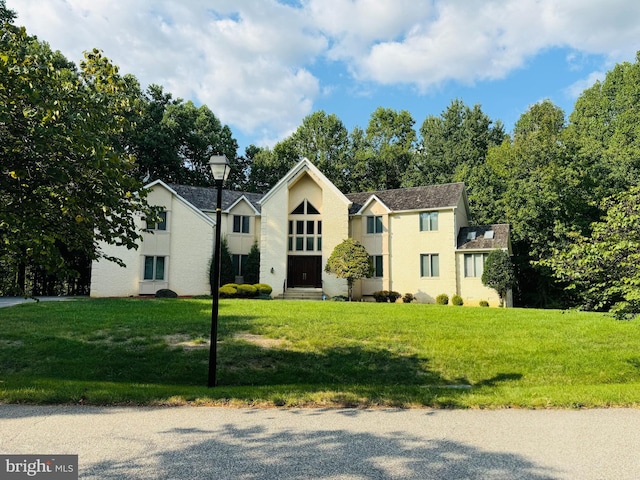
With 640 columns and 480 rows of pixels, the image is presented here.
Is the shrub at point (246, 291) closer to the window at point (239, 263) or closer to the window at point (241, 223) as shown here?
the window at point (239, 263)

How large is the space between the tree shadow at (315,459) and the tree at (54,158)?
411 cm

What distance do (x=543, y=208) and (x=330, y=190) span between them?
50.4 feet

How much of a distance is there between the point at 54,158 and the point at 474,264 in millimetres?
25758

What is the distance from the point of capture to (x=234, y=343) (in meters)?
11.9

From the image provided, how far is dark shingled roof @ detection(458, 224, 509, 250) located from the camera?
2750cm

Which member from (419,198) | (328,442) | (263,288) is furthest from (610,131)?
(328,442)

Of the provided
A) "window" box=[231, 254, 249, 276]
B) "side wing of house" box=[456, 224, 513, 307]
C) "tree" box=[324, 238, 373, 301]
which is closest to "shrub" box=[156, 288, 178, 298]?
"window" box=[231, 254, 249, 276]

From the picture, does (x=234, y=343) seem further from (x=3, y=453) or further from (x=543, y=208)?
Result: (x=543, y=208)

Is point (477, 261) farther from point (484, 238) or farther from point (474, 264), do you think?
point (484, 238)

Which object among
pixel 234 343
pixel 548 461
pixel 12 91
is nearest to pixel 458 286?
pixel 234 343

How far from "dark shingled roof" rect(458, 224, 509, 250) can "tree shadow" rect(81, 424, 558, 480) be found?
24.2 m

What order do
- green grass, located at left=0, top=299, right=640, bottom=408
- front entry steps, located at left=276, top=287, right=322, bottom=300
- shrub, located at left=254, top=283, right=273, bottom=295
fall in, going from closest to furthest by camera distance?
green grass, located at left=0, top=299, right=640, bottom=408
shrub, located at left=254, top=283, right=273, bottom=295
front entry steps, located at left=276, top=287, right=322, bottom=300

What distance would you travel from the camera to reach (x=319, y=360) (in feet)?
36.6

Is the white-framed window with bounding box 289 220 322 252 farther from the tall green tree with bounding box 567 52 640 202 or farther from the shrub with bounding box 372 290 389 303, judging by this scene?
the tall green tree with bounding box 567 52 640 202
